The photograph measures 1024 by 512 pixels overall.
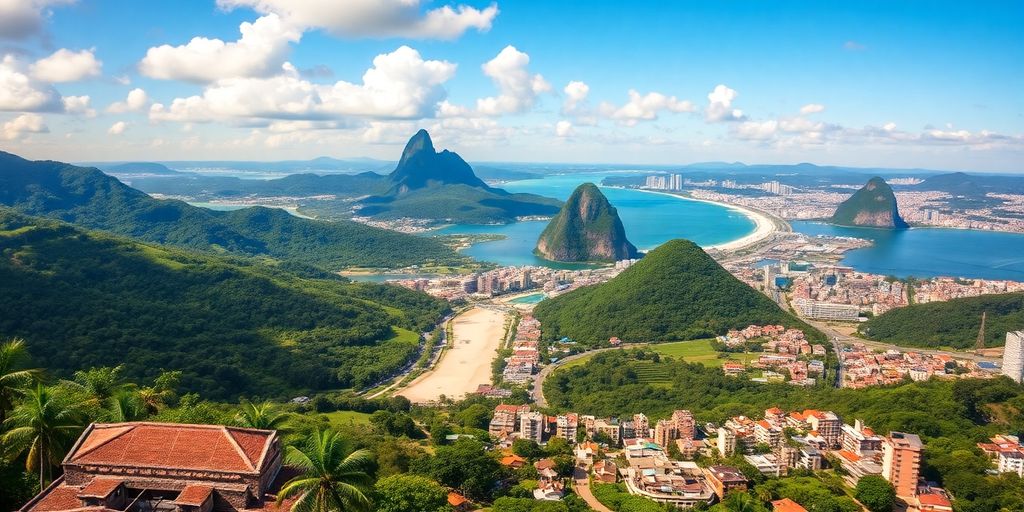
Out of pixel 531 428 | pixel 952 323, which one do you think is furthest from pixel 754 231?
pixel 531 428

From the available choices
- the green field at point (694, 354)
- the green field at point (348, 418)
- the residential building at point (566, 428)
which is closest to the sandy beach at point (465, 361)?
the green field at point (348, 418)

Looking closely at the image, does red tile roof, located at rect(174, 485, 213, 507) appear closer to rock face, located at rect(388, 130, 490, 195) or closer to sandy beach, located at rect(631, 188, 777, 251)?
sandy beach, located at rect(631, 188, 777, 251)

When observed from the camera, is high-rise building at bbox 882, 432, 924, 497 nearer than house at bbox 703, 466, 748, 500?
Yes

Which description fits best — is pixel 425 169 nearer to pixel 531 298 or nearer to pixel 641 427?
pixel 531 298

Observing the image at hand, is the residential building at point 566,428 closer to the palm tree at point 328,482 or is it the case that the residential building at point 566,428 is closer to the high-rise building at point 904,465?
the high-rise building at point 904,465

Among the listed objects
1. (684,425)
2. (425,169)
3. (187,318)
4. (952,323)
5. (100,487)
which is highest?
(425,169)

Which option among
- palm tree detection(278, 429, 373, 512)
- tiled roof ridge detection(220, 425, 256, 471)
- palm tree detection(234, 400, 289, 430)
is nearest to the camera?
palm tree detection(278, 429, 373, 512)

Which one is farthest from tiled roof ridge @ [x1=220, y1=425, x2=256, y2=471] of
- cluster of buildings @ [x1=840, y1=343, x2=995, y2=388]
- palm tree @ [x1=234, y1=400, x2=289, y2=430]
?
cluster of buildings @ [x1=840, y1=343, x2=995, y2=388]
